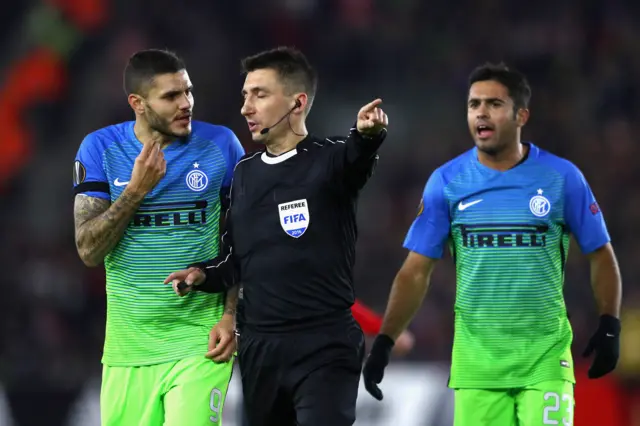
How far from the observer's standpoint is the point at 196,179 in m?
5.82

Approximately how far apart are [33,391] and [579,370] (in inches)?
176

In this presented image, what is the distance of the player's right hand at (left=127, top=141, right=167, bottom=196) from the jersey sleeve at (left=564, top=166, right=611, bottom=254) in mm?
2037

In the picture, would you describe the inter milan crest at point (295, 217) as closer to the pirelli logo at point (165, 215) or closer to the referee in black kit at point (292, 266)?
the referee in black kit at point (292, 266)

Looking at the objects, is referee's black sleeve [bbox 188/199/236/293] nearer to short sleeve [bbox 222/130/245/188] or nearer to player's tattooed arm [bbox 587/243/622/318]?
short sleeve [bbox 222/130/245/188]

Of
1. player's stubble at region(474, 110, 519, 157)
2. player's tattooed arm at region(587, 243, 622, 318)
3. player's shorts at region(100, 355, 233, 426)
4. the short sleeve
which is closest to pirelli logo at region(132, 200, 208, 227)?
the short sleeve

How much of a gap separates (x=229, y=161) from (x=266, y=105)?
18.1 inches

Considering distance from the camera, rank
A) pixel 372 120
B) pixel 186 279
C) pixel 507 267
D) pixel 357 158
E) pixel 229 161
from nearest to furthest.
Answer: pixel 372 120 < pixel 357 158 < pixel 186 279 < pixel 229 161 < pixel 507 267

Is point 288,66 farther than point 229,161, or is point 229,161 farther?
point 229,161

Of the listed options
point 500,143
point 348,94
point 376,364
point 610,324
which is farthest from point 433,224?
point 348,94

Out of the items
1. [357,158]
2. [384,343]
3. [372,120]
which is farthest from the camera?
[384,343]

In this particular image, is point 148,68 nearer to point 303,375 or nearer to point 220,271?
point 220,271

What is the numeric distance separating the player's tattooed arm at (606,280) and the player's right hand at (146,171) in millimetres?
2233

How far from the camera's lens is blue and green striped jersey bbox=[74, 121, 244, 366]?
18.8 feet

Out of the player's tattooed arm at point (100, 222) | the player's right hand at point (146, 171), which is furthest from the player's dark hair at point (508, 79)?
the player's tattooed arm at point (100, 222)
